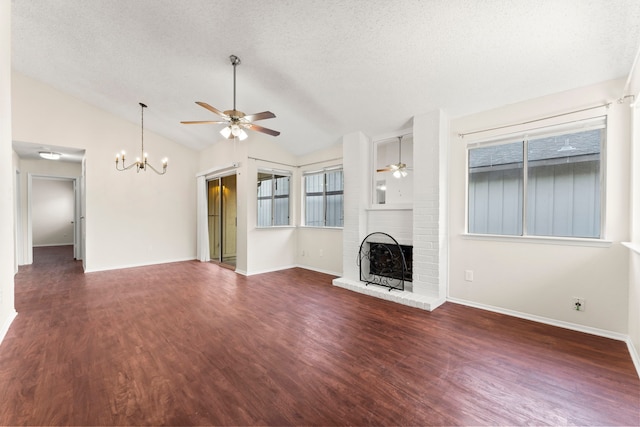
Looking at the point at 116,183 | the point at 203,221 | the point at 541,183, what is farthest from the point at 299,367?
the point at 116,183

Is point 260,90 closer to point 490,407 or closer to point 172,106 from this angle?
point 172,106

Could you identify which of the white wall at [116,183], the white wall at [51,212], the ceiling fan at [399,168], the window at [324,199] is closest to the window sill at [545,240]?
the ceiling fan at [399,168]

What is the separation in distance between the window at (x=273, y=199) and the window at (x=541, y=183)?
366cm

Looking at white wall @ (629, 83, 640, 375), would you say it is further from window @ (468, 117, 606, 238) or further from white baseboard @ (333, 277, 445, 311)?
white baseboard @ (333, 277, 445, 311)

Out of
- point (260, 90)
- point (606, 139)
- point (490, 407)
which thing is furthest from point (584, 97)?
point (260, 90)

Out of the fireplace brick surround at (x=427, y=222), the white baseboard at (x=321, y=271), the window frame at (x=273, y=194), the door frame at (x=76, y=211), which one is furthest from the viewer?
the door frame at (x=76, y=211)

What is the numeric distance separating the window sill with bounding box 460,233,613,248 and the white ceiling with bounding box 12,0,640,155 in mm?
1620

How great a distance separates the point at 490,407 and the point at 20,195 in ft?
30.1

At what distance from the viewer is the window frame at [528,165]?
8.79 ft

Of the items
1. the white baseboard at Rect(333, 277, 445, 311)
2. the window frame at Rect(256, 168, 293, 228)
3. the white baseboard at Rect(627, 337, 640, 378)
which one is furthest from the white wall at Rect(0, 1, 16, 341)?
the white baseboard at Rect(627, 337, 640, 378)

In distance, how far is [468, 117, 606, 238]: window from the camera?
280 cm

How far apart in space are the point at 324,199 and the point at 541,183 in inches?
139

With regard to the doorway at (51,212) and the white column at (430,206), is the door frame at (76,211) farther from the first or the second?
the white column at (430,206)

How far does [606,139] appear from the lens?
8.68 ft
